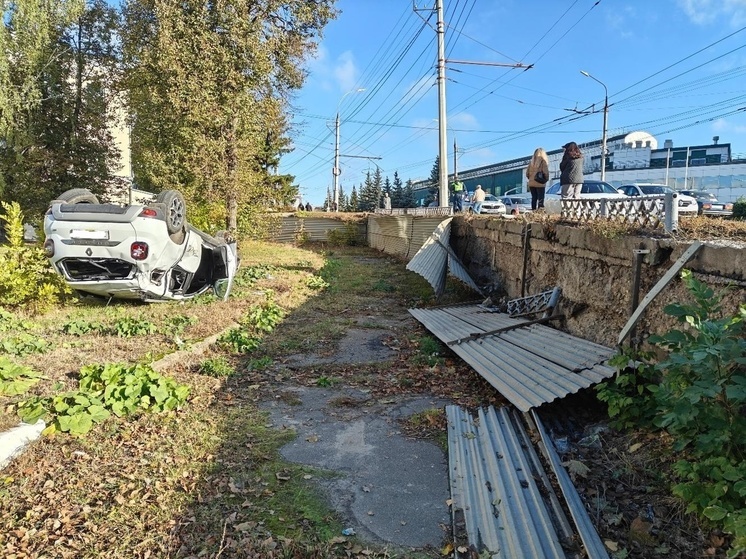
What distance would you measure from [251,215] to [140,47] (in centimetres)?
594

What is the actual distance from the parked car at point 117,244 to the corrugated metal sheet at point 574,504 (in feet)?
19.0

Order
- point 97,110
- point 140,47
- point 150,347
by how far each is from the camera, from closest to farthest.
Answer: point 150,347, point 140,47, point 97,110

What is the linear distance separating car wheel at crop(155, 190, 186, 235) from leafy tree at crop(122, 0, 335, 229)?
659cm

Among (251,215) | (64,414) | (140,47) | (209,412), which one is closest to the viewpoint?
(64,414)

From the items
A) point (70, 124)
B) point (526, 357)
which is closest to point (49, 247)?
point (526, 357)

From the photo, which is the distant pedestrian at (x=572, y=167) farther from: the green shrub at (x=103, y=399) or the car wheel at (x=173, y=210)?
the green shrub at (x=103, y=399)

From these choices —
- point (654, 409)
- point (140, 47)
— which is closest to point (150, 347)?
point (654, 409)

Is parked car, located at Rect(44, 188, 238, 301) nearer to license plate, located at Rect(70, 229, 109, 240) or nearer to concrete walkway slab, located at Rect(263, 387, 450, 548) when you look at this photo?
license plate, located at Rect(70, 229, 109, 240)

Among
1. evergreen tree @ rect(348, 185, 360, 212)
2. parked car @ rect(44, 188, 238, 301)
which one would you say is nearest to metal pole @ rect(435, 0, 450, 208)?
parked car @ rect(44, 188, 238, 301)

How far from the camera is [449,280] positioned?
38.1ft

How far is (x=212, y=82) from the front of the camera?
13.8m

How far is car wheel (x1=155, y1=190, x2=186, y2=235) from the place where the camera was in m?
7.41

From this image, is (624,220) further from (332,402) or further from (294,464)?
(294,464)

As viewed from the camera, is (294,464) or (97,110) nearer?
(294,464)
